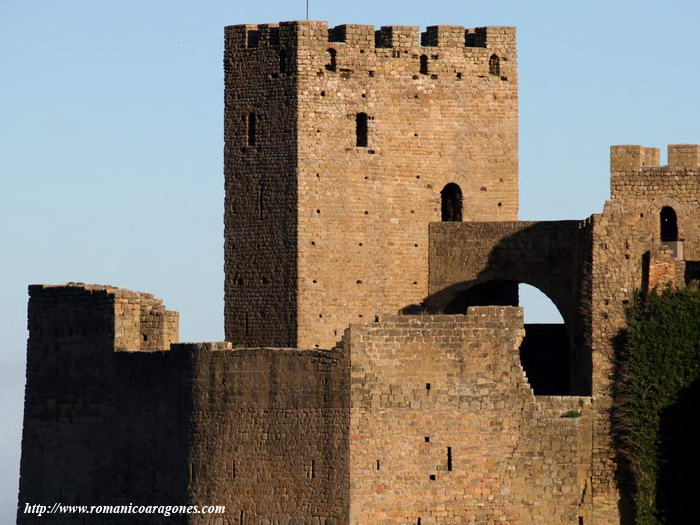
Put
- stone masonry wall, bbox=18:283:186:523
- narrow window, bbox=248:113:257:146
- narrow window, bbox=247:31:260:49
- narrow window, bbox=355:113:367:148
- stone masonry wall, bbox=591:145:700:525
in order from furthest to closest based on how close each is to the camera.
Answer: narrow window, bbox=247:31:260:49
narrow window, bbox=248:113:257:146
narrow window, bbox=355:113:367:148
stone masonry wall, bbox=18:283:186:523
stone masonry wall, bbox=591:145:700:525

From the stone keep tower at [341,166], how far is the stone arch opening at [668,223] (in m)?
3.73

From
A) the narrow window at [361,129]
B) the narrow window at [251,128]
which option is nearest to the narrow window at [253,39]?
the narrow window at [251,128]

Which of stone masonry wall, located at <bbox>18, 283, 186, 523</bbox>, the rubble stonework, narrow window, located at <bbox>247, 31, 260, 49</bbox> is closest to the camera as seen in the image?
the rubble stonework

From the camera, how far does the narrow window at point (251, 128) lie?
59656 mm

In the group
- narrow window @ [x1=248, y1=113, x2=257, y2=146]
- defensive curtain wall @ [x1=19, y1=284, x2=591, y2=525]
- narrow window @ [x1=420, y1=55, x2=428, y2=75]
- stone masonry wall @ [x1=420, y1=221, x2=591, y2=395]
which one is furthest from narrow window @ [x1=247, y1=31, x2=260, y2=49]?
defensive curtain wall @ [x1=19, y1=284, x2=591, y2=525]

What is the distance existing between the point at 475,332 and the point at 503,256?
18.4 ft

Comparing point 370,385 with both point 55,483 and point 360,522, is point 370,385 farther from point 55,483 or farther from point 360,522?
point 55,483

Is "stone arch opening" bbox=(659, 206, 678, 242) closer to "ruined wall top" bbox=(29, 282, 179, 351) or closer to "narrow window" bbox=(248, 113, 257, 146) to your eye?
"narrow window" bbox=(248, 113, 257, 146)

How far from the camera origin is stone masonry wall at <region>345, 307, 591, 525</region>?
53875mm

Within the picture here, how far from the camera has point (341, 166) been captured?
5922 cm

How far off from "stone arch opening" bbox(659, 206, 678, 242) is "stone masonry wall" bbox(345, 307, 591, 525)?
592 centimetres

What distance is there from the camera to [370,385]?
54062 millimetres

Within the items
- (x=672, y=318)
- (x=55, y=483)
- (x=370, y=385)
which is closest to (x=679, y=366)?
(x=672, y=318)

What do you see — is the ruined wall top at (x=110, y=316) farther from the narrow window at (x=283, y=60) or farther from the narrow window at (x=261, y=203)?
the narrow window at (x=283, y=60)
